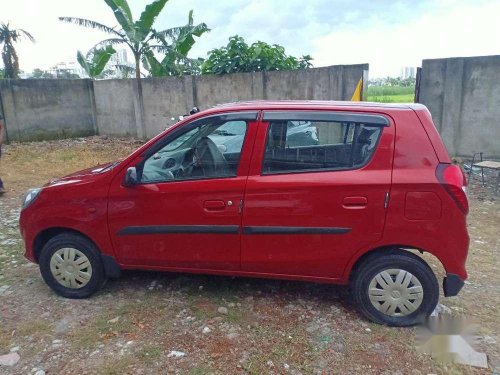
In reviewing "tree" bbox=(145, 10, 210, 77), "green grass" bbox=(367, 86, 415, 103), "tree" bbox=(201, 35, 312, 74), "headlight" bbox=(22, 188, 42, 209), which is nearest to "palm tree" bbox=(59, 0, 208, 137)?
"tree" bbox=(145, 10, 210, 77)

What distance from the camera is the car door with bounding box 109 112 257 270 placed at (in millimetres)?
2902

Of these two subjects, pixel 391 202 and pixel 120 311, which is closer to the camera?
pixel 391 202

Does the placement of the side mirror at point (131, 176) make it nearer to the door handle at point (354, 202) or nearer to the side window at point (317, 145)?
the side window at point (317, 145)

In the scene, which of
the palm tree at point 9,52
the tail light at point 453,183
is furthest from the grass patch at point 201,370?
the palm tree at point 9,52

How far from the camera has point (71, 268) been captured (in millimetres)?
3279

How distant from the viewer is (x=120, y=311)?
3.14 meters

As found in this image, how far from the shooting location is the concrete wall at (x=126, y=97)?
31.6 ft

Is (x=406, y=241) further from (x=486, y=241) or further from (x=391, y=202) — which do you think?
(x=486, y=241)

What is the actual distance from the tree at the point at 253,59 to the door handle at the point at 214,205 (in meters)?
8.51

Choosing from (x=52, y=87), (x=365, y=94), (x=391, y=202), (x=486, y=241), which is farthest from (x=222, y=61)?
(x=391, y=202)

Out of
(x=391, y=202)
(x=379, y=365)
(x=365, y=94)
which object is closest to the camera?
(x=379, y=365)

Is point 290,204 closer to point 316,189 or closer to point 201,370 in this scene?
point 316,189

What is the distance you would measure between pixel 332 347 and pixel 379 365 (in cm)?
33

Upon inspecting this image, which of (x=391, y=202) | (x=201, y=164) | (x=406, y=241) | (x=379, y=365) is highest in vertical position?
(x=201, y=164)
